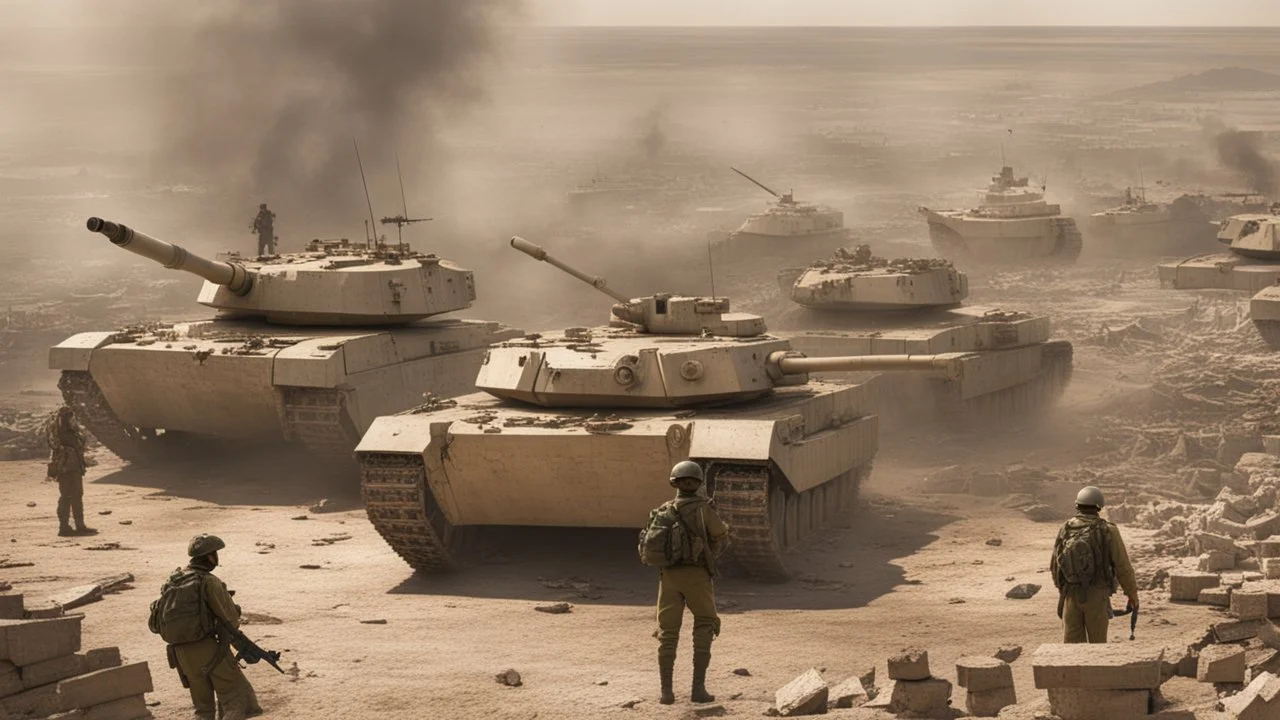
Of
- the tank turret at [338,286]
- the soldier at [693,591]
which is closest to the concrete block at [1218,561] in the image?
the soldier at [693,591]

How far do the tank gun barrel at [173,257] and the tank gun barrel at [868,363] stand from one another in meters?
6.10

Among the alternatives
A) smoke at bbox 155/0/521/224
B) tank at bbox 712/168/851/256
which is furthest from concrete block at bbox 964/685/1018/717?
smoke at bbox 155/0/521/224

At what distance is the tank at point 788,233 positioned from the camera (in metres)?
41.8

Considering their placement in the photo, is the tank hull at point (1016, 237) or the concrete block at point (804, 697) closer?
the concrete block at point (804, 697)

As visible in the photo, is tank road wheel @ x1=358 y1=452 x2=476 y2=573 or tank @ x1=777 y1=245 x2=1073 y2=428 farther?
tank @ x1=777 y1=245 x2=1073 y2=428

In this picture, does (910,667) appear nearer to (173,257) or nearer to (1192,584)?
(1192,584)

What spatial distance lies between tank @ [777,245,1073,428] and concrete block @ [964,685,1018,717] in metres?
11.5

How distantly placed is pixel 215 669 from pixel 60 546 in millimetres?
7548

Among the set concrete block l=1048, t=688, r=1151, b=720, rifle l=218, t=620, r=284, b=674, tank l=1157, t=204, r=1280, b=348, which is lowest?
concrete block l=1048, t=688, r=1151, b=720

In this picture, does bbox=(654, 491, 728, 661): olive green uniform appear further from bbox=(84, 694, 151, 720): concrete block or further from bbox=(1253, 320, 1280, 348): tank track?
bbox=(1253, 320, 1280, 348): tank track

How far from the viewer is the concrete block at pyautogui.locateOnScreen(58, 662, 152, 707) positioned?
11.4 meters

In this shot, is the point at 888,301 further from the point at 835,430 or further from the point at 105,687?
the point at 105,687

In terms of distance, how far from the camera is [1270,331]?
1021 inches

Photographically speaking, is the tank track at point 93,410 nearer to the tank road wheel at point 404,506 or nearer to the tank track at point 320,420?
the tank track at point 320,420
